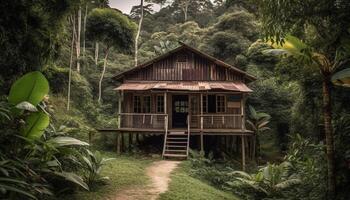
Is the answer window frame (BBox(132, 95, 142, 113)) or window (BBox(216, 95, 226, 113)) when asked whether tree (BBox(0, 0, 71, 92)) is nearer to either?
window frame (BBox(132, 95, 142, 113))

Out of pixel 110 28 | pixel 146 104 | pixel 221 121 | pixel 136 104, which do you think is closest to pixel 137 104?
pixel 136 104

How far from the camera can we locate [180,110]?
2208 centimetres

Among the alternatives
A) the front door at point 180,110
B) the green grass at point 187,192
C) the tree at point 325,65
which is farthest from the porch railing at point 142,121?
the tree at point 325,65

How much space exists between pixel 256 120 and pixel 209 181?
996 centimetres

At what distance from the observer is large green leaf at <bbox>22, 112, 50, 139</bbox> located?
597 cm

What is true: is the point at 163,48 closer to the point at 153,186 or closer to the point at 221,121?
the point at 221,121

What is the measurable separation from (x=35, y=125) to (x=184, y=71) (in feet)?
46.2

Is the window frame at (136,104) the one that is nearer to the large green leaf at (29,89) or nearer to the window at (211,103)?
the window at (211,103)

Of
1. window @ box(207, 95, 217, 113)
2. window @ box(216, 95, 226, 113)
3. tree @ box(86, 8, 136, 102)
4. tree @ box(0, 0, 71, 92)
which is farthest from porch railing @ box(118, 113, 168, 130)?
tree @ box(0, 0, 71, 92)

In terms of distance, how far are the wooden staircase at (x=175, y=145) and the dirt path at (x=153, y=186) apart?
5.77ft

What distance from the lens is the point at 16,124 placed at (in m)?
5.89

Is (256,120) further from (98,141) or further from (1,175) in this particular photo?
(1,175)

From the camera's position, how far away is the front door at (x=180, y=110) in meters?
21.8

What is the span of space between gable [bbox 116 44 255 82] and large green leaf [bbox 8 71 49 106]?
43.9ft
